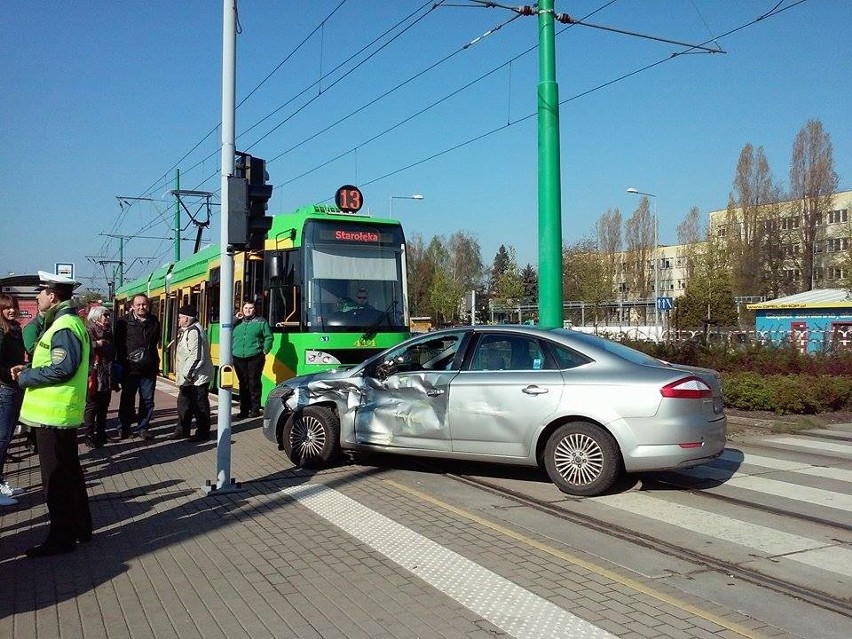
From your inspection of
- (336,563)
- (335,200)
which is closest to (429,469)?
(336,563)

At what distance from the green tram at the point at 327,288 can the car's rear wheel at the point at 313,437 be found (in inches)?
124

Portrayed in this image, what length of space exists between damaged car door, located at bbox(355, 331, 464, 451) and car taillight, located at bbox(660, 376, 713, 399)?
2.15m

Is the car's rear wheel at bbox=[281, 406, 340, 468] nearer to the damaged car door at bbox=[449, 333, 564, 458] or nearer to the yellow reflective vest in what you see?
the damaged car door at bbox=[449, 333, 564, 458]

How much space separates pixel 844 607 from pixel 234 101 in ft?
21.9

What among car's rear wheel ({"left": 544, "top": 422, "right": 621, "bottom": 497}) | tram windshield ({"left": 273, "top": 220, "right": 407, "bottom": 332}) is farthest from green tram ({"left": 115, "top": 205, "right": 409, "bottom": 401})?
car's rear wheel ({"left": 544, "top": 422, "right": 621, "bottom": 497})

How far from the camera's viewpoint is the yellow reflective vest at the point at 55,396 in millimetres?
5441

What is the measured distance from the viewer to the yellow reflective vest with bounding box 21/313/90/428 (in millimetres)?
5441

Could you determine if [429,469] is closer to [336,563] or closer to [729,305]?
[336,563]

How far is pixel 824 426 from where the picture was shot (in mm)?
12367

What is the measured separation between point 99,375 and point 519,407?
18.4ft

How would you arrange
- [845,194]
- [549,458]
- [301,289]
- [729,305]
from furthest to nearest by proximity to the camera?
1. [845,194]
2. [729,305]
3. [301,289]
4. [549,458]

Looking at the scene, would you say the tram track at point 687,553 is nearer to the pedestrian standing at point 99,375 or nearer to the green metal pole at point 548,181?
the pedestrian standing at point 99,375

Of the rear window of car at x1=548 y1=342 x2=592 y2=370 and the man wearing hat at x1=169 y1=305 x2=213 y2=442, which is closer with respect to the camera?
the rear window of car at x1=548 y1=342 x2=592 y2=370

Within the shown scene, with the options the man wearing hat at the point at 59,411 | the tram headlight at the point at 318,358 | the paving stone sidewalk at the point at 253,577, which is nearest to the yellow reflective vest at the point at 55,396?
the man wearing hat at the point at 59,411
